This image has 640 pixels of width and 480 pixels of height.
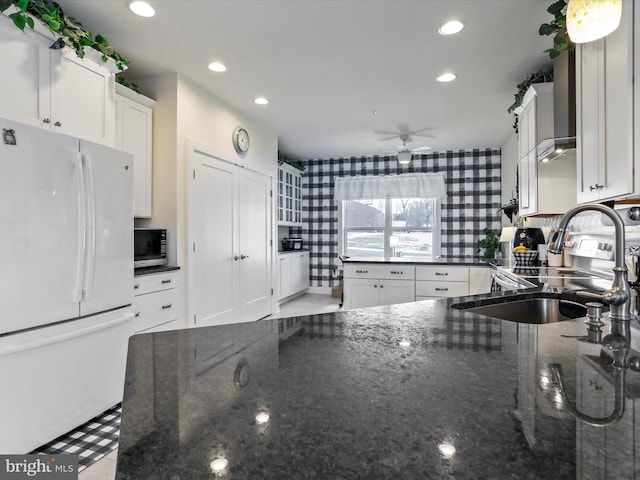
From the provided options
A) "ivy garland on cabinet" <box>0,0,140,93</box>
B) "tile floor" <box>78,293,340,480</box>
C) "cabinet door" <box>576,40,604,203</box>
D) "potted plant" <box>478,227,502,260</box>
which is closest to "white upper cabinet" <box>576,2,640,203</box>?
"cabinet door" <box>576,40,604,203</box>

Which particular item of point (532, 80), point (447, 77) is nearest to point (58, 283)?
point (447, 77)

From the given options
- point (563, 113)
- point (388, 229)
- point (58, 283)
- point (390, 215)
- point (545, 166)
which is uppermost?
point (563, 113)

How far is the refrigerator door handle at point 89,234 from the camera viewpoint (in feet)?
6.82

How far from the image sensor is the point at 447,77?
11.0 feet

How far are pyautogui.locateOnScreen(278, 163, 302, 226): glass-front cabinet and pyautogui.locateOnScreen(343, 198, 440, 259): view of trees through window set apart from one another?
0.93 meters

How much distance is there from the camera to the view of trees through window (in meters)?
6.60

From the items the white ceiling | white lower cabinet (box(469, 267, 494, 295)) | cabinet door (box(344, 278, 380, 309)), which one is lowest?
cabinet door (box(344, 278, 380, 309))

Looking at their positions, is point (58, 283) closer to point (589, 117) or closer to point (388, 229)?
point (589, 117)

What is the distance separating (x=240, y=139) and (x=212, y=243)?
4.34 ft

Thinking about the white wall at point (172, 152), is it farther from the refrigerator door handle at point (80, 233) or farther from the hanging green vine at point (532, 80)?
the hanging green vine at point (532, 80)

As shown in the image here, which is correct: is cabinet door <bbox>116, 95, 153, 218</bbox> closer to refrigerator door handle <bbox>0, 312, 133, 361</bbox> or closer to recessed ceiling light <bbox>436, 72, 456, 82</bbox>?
refrigerator door handle <bbox>0, 312, 133, 361</bbox>

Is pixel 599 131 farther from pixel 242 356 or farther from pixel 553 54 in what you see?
pixel 242 356

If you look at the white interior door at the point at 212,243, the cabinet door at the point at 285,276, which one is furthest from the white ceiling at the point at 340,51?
the cabinet door at the point at 285,276

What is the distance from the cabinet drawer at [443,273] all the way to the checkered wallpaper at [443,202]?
265 cm
